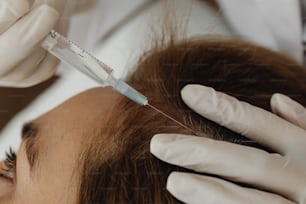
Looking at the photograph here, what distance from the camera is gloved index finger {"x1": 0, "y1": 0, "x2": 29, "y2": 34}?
2.99 ft

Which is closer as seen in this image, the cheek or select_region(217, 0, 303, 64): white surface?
the cheek

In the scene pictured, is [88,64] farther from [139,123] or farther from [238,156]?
[238,156]

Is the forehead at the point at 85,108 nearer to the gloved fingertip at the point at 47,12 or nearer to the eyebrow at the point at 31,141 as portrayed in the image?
the eyebrow at the point at 31,141

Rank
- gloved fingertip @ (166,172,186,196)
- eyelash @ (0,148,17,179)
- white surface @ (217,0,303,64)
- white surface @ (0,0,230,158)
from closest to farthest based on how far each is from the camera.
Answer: gloved fingertip @ (166,172,186,196) < eyelash @ (0,148,17,179) < white surface @ (217,0,303,64) < white surface @ (0,0,230,158)

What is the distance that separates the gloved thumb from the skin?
0.28m

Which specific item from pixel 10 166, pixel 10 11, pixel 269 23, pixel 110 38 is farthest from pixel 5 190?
pixel 269 23

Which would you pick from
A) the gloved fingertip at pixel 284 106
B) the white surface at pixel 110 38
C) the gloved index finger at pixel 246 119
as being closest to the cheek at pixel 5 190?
the white surface at pixel 110 38

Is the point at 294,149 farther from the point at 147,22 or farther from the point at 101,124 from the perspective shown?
the point at 147,22

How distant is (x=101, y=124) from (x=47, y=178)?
126mm

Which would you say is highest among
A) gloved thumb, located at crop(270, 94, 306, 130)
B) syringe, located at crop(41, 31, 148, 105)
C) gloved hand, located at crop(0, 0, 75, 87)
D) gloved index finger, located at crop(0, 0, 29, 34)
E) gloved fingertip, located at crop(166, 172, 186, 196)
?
gloved index finger, located at crop(0, 0, 29, 34)

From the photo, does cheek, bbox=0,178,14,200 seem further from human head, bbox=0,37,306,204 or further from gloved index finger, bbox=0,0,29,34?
gloved index finger, bbox=0,0,29,34

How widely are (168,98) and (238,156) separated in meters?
0.18

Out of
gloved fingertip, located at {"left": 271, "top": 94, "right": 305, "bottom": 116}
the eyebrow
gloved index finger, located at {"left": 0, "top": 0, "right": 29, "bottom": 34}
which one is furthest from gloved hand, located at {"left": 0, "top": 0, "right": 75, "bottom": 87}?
gloved fingertip, located at {"left": 271, "top": 94, "right": 305, "bottom": 116}

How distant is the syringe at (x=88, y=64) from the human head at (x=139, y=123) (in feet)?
0.13
